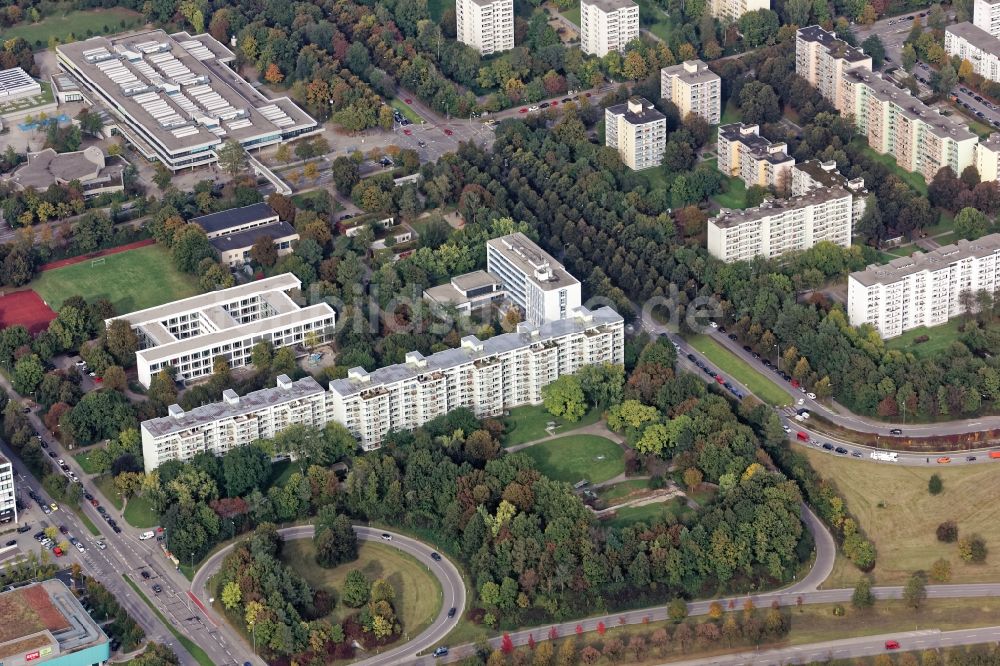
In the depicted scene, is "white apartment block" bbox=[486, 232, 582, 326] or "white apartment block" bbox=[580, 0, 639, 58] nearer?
"white apartment block" bbox=[486, 232, 582, 326]

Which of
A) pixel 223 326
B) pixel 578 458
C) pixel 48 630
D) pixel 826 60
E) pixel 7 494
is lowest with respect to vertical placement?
pixel 578 458

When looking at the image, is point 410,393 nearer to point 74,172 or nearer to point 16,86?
point 74,172

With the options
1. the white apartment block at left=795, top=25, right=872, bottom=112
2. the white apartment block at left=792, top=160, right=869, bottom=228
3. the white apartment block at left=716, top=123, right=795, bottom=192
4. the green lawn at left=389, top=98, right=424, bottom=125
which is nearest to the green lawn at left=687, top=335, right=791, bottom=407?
the white apartment block at left=792, top=160, right=869, bottom=228

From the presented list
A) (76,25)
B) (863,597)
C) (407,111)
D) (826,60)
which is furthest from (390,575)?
(76,25)

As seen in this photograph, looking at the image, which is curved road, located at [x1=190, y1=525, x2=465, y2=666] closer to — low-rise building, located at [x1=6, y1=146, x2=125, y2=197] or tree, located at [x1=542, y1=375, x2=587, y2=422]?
tree, located at [x1=542, y1=375, x2=587, y2=422]

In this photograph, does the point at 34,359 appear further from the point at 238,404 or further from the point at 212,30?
the point at 212,30

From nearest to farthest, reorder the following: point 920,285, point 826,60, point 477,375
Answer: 1. point 477,375
2. point 920,285
3. point 826,60

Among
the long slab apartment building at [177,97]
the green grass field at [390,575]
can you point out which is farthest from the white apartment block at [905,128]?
the green grass field at [390,575]

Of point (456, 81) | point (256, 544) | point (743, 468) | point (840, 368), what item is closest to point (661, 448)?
point (743, 468)
